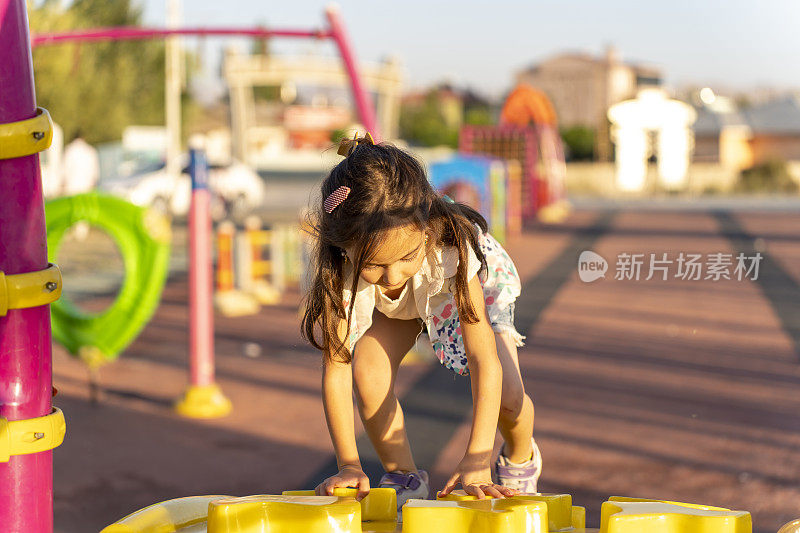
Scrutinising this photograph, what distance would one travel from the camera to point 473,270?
6.52ft

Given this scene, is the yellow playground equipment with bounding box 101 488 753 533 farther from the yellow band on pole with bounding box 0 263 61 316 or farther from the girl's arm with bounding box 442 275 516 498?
the yellow band on pole with bounding box 0 263 61 316

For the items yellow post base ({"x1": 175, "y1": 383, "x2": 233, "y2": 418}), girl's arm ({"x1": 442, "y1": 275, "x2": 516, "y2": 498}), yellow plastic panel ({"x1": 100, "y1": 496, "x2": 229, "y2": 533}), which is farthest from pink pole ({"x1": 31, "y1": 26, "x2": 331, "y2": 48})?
yellow plastic panel ({"x1": 100, "y1": 496, "x2": 229, "y2": 533})

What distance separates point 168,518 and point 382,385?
583 millimetres

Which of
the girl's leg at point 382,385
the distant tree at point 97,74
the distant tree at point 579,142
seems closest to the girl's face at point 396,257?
the girl's leg at point 382,385

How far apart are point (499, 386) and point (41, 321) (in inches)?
37.4

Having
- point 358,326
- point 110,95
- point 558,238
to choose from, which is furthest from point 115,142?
point 358,326

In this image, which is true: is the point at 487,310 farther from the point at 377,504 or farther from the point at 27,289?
the point at 27,289

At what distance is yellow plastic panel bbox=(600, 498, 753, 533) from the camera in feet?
5.21

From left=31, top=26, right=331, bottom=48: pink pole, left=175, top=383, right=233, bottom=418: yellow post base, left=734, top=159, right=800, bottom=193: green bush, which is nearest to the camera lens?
left=175, top=383, right=233, bottom=418: yellow post base

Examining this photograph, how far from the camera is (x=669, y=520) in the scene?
1610 mm

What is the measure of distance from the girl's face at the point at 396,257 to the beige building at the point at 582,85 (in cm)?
2266

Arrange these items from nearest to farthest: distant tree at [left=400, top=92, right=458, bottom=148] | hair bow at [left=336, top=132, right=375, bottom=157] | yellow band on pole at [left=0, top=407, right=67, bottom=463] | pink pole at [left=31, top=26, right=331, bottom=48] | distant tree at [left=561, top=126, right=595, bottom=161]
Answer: yellow band on pole at [left=0, top=407, right=67, bottom=463]
hair bow at [left=336, top=132, right=375, bottom=157]
pink pole at [left=31, top=26, right=331, bottom=48]
distant tree at [left=561, top=126, right=595, bottom=161]
distant tree at [left=400, top=92, right=458, bottom=148]

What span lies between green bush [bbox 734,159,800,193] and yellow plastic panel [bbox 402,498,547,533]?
28.7m

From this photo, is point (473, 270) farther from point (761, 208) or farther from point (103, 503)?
point (761, 208)
